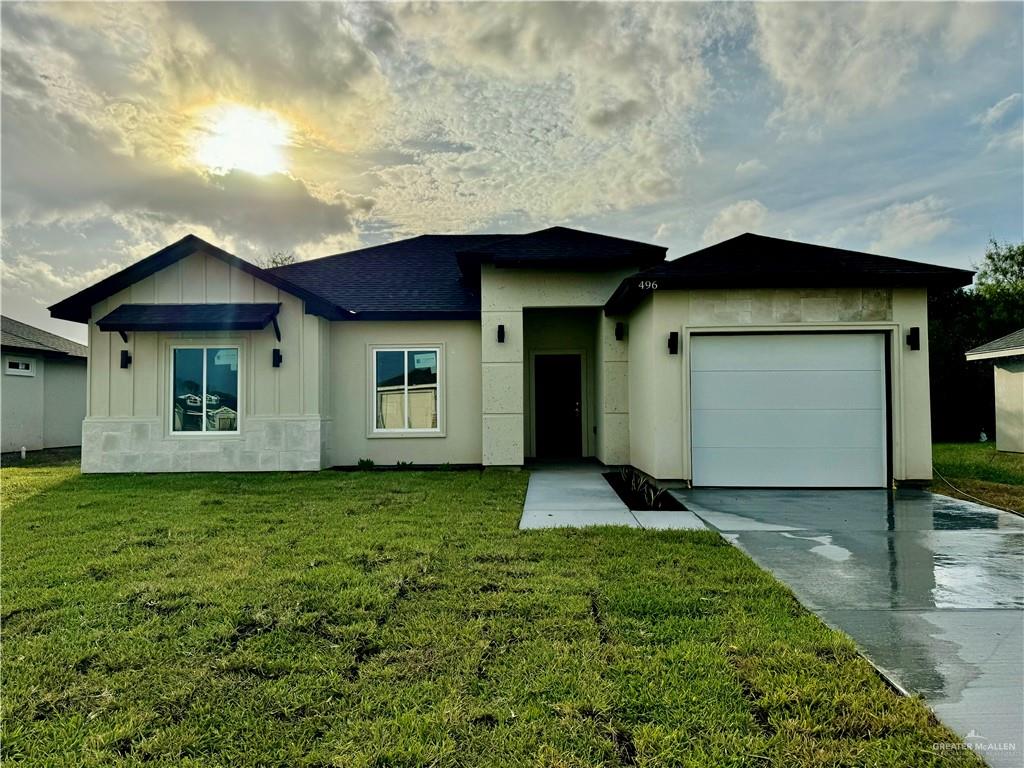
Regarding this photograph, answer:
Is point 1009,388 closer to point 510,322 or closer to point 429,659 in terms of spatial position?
point 510,322

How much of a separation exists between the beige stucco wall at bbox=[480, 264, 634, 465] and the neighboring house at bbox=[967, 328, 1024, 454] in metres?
12.1

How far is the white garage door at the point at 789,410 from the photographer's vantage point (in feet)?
28.9

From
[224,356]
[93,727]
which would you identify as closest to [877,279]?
[93,727]

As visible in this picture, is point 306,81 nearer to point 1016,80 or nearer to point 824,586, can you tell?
point 824,586

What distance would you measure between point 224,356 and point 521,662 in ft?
33.8

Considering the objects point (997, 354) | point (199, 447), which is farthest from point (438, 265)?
point (997, 354)

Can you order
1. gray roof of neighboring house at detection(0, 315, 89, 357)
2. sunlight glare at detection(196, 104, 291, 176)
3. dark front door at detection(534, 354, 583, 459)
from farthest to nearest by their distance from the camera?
gray roof of neighboring house at detection(0, 315, 89, 357) < dark front door at detection(534, 354, 583, 459) < sunlight glare at detection(196, 104, 291, 176)

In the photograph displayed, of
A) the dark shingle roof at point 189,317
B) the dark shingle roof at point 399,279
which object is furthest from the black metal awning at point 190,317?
the dark shingle roof at point 399,279

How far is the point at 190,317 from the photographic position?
10.7 metres

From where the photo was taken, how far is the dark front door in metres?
13.7

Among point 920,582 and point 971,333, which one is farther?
point 971,333

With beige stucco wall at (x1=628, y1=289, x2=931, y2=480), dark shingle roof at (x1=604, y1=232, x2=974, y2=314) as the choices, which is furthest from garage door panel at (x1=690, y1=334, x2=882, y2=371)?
dark shingle roof at (x1=604, y1=232, x2=974, y2=314)

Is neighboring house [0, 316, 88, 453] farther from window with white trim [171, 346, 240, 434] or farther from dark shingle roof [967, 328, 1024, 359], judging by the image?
dark shingle roof [967, 328, 1024, 359]
